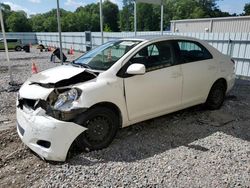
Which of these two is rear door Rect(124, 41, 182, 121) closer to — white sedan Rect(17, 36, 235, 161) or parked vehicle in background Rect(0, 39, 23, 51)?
white sedan Rect(17, 36, 235, 161)

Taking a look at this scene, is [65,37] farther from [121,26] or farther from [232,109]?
[121,26]

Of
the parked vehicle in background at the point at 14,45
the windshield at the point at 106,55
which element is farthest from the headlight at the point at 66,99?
the parked vehicle in background at the point at 14,45

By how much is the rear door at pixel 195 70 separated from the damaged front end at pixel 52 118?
207 cm

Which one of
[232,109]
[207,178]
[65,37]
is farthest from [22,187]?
[65,37]

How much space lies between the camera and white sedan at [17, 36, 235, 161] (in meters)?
2.97

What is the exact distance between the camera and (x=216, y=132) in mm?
3975

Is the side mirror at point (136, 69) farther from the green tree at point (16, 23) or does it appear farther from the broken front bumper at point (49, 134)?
the green tree at point (16, 23)

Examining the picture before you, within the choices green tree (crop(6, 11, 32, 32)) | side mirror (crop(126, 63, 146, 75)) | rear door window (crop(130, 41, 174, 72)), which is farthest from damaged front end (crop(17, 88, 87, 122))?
green tree (crop(6, 11, 32, 32))

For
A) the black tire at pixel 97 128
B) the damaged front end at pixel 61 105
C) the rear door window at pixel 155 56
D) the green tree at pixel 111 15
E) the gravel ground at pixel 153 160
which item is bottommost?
the gravel ground at pixel 153 160

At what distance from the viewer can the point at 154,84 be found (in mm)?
3727

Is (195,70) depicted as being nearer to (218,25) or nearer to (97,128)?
(97,128)

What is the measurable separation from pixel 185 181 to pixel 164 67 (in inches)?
74.0

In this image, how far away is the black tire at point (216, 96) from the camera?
4.83 meters

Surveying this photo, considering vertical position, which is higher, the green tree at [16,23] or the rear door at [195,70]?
the green tree at [16,23]
